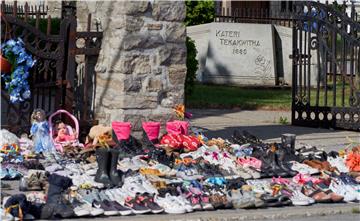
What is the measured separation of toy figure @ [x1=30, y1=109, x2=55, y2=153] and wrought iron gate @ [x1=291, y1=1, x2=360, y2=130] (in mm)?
5346

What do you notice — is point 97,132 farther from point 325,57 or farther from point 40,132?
point 325,57

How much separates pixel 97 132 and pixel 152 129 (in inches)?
30.0

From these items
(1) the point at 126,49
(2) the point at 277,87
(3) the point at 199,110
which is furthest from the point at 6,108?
(2) the point at 277,87

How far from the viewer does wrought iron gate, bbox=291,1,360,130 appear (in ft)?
46.3

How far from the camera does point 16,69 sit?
1038 cm

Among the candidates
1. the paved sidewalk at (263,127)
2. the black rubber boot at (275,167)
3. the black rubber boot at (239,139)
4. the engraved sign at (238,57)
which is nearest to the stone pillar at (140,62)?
the black rubber boot at (239,139)

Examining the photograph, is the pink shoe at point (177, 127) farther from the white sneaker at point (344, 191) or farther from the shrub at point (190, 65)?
the shrub at point (190, 65)

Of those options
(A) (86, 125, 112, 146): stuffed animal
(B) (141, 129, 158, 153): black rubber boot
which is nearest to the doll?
(A) (86, 125, 112, 146): stuffed animal

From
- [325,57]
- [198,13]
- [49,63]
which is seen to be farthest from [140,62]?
[198,13]

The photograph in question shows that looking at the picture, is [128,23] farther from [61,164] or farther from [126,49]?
[61,164]

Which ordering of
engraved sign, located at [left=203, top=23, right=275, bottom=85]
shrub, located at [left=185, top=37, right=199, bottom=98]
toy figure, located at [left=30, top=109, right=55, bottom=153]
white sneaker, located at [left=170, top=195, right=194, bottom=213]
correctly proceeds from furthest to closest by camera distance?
engraved sign, located at [left=203, top=23, right=275, bottom=85] < shrub, located at [left=185, top=37, right=199, bottom=98] < toy figure, located at [left=30, top=109, right=55, bottom=153] < white sneaker, located at [left=170, top=195, right=194, bottom=213]

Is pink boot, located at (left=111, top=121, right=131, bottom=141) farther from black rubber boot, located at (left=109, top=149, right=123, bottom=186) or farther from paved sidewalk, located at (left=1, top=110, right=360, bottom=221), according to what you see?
paved sidewalk, located at (left=1, top=110, right=360, bottom=221)

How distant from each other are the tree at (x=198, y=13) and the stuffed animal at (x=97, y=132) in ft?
53.7

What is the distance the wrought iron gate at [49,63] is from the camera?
414 inches
